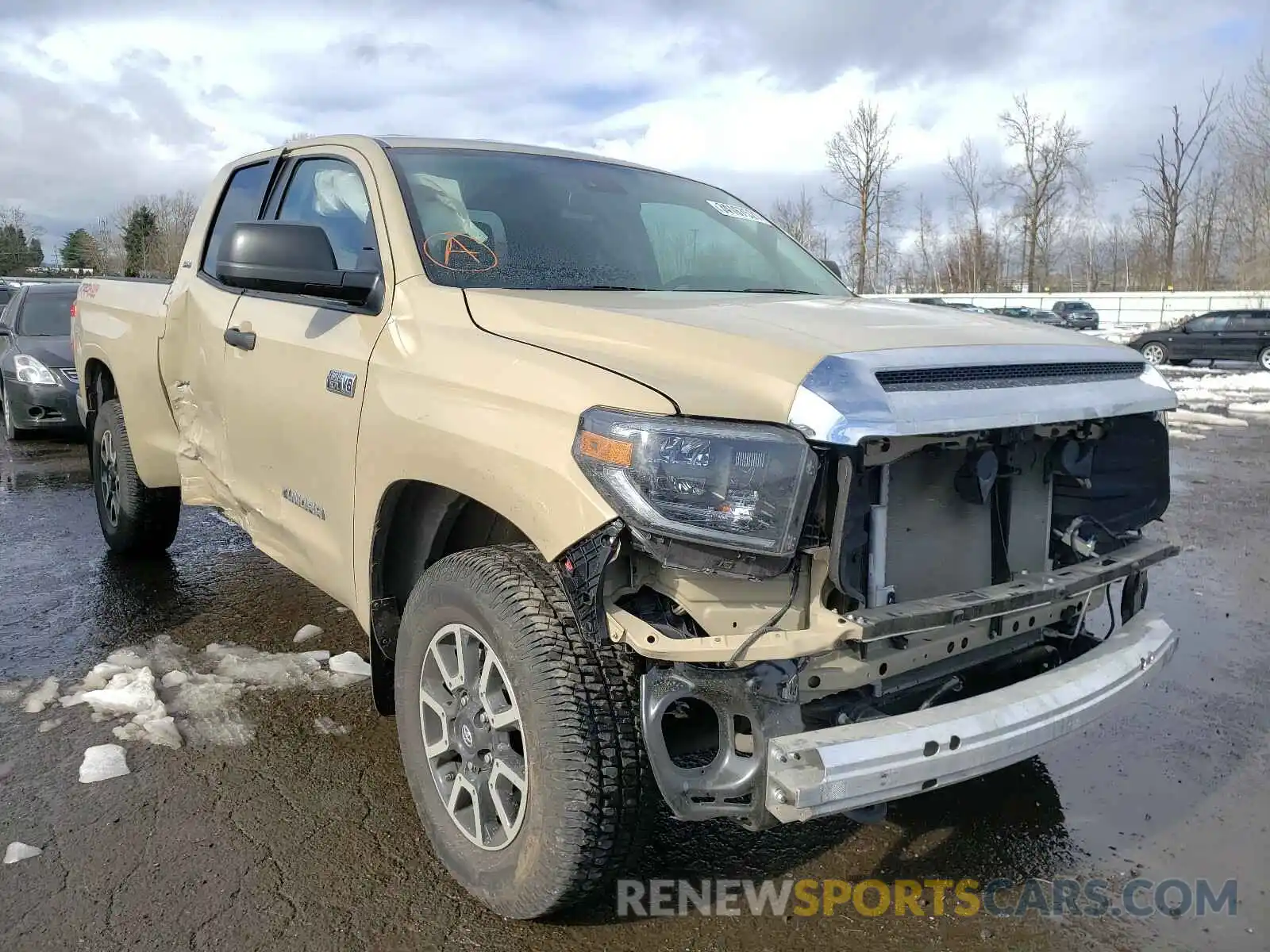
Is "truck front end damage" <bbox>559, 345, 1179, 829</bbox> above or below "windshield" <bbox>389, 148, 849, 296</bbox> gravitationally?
below

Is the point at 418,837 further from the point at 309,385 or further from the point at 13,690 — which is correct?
the point at 13,690

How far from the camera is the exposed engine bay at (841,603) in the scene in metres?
2.02

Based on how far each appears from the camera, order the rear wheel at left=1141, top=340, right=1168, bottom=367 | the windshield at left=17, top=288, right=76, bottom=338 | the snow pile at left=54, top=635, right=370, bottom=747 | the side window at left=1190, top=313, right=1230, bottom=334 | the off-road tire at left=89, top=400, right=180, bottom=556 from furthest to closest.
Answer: the rear wheel at left=1141, top=340, right=1168, bottom=367, the side window at left=1190, top=313, right=1230, bottom=334, the windshield at left=17, top=288, right=76, bottom=338, the off-road tire at left=89, top=400, right=180, bottom=556, the snow pile at left=54, top=635, right=370, bottom=747

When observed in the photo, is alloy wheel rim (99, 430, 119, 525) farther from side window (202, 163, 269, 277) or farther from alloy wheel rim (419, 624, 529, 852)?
alloy wheel rim (419, 624, 529, 852)

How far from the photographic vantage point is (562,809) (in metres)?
2.14

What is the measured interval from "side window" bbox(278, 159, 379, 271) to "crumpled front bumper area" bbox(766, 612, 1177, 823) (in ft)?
6.50

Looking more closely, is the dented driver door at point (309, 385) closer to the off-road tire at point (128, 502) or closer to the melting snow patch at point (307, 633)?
the melting snow patch at point (307, 633)

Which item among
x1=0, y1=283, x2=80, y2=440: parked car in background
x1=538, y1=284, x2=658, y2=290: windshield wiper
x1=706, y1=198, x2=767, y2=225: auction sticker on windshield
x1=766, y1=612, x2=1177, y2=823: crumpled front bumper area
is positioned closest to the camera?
x1=766, y1=612, x2=1177, y2=823: crumpled front bumper area

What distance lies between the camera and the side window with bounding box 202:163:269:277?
416 cm

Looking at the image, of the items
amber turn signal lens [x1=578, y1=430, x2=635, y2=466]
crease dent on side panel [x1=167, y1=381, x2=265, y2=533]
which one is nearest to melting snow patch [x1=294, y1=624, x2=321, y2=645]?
crease dent on side panel [x1=167, y1=381, x2=265, y2=533]

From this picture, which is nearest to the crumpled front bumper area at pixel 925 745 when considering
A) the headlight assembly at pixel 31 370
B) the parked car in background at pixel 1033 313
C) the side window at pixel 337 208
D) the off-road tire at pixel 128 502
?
the side window at pixel 337 208

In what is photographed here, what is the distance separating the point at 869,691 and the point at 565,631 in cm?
73

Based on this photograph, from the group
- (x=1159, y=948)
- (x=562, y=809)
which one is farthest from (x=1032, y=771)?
(x=562, y=809)

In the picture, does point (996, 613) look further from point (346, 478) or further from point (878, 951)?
point (346, 478)
